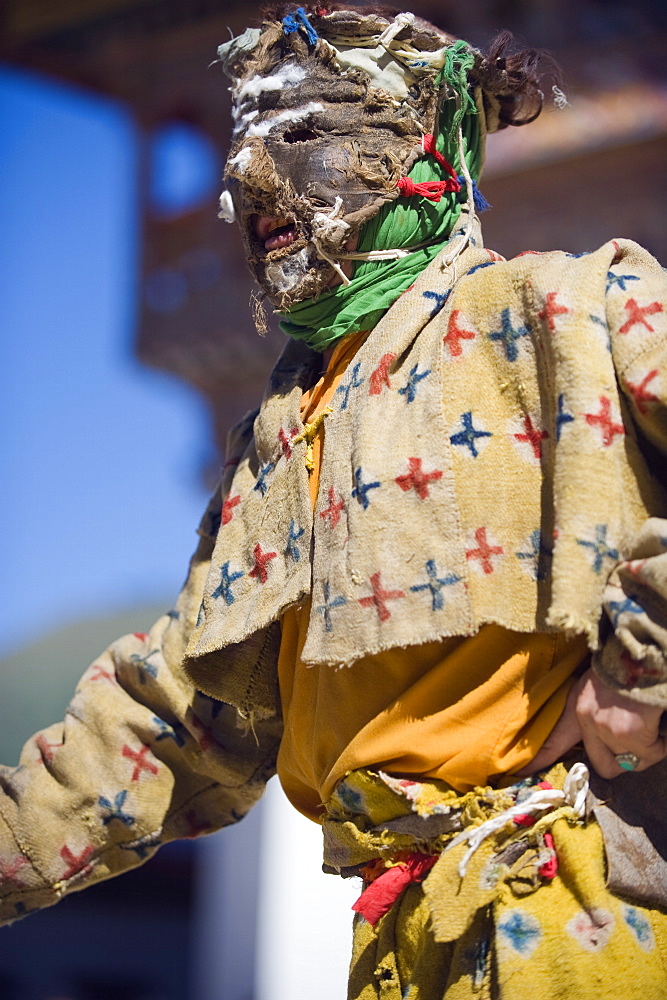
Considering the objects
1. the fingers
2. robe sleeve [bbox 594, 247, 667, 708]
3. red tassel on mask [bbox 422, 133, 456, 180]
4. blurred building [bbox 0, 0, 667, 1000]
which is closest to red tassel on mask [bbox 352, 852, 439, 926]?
the fingers

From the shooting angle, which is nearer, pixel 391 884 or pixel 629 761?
pixel 629 761

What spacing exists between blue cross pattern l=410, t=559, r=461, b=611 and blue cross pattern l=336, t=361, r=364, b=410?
339 mm

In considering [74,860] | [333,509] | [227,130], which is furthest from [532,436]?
[227,130]

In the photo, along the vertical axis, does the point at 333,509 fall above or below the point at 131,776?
above

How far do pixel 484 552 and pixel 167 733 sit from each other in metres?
0.83

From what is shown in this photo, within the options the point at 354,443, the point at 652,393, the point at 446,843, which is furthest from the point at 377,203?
the point at 446,843

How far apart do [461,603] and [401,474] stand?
0.21m

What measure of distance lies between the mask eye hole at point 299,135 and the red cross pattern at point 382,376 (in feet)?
1.45

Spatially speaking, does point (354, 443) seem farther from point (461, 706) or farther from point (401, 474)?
point (461, 706)

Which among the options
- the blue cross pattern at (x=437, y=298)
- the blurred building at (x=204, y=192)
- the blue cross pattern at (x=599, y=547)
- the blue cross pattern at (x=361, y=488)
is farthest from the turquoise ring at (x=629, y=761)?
the blurred building at (x=204, y=192)

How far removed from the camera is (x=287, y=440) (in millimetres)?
1860

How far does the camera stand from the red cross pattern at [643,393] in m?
1.49

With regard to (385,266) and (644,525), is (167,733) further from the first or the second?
(644,525)

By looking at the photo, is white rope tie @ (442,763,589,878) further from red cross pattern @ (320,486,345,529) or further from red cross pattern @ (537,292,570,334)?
red cross pattern @ (537,292,570,334)
